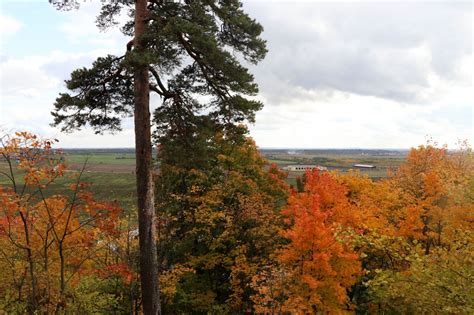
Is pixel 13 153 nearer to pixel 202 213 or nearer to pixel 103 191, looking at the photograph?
pixel 202 213

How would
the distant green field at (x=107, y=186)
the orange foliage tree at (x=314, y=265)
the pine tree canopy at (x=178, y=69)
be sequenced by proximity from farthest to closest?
the distant green field at (x=107, y=186) → the orange foliage tree at (x=314, y=265) → the pine tree canopy at (x=178, y=69)

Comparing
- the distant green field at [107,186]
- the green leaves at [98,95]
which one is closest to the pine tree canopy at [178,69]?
the green leaves at [98,95]

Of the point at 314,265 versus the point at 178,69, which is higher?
the point at 178,69

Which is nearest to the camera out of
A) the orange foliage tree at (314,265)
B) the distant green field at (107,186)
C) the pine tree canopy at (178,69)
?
the pine tree canopy at (178,69)

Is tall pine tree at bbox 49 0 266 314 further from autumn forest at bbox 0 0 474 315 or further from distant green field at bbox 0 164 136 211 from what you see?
distant green field at bbox 0 164 136 211

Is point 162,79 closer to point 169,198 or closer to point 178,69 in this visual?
point 178,69

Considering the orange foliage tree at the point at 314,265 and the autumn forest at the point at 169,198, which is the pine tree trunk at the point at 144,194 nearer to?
the autumn forest at the point at 169,198

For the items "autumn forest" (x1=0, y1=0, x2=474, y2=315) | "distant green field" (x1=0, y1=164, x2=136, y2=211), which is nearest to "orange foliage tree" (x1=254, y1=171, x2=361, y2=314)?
"autumn forest" (x1=0, y1=0, x2=474, y2=315)

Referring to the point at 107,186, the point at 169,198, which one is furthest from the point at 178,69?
the point at 107,186

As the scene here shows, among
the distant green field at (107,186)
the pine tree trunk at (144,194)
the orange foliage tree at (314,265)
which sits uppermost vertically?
the pine tree trunk at (144,194)

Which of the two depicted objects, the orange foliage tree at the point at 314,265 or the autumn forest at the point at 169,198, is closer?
the autumn forest at the point at 169,198

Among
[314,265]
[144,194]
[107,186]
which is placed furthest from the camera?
[107,186]

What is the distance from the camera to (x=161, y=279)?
14.3m

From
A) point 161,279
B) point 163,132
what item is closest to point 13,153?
point 163,132
